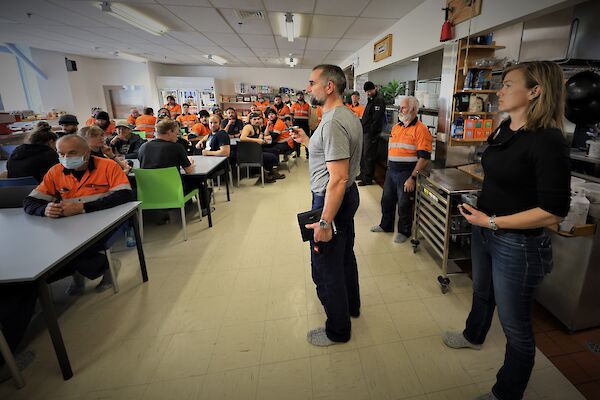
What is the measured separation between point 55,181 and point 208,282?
1.37m

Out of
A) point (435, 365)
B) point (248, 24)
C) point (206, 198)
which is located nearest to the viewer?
point (435, 365)

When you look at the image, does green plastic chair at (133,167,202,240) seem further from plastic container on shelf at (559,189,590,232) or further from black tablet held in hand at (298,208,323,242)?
plastic container on shelf at (559,189,590,232)

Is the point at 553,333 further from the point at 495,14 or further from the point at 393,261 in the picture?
the point at 495,14

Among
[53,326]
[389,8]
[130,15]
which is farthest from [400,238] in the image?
[130,15]

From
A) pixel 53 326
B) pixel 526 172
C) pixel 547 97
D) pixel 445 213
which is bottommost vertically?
pixel 53 326

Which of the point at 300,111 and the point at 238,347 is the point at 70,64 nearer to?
the point at 300,111

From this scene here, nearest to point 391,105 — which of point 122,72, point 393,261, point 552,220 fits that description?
point 393,261

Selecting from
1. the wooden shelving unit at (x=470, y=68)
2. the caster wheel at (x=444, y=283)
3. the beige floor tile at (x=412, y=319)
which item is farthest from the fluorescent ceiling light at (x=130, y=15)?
the caster wheel at (x=444, y=283)

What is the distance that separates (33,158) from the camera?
2686 mm

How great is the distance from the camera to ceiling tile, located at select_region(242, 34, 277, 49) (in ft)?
19.6

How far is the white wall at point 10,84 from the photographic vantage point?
7.16 metres

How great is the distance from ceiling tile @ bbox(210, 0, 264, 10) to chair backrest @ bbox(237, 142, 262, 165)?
1.96 meters

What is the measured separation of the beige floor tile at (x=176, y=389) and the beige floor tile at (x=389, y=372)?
94cm

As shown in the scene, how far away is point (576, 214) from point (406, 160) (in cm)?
141
